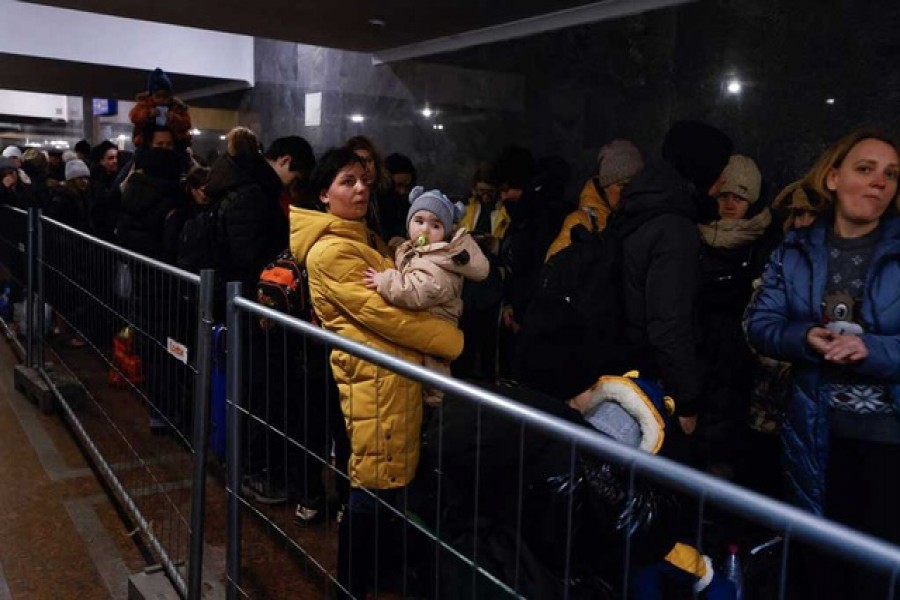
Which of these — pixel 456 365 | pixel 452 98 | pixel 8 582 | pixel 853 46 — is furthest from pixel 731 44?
pixel 8 582

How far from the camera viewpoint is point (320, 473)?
2123 millimetres

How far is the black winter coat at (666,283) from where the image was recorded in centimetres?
279

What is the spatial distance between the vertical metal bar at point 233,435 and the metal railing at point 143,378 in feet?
0.49

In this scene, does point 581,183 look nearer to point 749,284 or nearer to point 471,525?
point 749,284

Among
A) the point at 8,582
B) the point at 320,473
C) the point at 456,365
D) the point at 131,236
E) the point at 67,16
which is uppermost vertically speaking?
the point at 67,16

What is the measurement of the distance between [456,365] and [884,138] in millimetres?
2743

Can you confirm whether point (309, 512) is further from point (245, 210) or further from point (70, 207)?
point (70, 207)

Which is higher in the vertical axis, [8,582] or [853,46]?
[853,46]

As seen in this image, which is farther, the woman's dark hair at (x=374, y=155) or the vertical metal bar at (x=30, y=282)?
the vertical metal bar at (x=30, y=282)

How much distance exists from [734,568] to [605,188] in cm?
212

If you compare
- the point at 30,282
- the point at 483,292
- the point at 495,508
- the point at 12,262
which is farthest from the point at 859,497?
the point at 12,262

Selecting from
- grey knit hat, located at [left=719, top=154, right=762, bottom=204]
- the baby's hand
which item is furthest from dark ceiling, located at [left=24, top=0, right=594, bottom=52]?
the baby's hand

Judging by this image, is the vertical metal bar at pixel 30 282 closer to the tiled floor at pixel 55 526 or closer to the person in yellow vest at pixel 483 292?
the tiled floor at pixel 55 526

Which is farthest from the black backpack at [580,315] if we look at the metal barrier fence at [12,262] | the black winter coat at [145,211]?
the metal barrier fence at [12,262]
